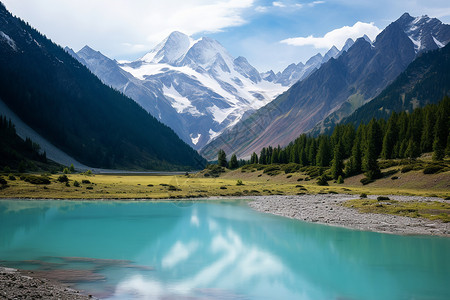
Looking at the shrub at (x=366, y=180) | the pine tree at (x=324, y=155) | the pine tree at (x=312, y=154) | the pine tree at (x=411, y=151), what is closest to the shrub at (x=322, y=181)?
the shrub at (x=366, y=180)

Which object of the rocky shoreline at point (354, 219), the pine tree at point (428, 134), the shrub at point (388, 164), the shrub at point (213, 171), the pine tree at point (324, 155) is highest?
the pine tree at point (428, 134)

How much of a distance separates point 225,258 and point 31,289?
15043 millimetres

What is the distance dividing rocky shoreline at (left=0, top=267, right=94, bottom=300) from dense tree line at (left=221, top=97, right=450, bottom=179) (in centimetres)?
8030

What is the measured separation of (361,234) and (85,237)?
27.0 metres

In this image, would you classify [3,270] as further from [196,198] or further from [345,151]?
[345,151]

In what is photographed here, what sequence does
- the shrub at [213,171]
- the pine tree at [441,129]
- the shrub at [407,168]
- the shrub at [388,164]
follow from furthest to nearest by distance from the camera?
the shrub at [213,171]
the pine tree at [441,129]
the shrub at [388,164]
the shrub at [407,168]

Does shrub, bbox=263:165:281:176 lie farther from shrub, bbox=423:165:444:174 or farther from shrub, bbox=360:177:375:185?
shrub, bbox=423:165:444:174

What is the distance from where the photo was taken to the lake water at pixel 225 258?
72.7ft

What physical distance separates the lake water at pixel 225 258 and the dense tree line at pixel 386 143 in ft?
184

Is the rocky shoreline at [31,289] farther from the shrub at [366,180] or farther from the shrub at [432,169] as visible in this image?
the shrub at [366,180]

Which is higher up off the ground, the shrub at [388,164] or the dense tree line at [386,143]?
the dense tree line at [386,143]

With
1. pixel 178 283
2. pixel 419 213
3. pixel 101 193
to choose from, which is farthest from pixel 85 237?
pixel 101 193

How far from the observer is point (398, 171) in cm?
8688

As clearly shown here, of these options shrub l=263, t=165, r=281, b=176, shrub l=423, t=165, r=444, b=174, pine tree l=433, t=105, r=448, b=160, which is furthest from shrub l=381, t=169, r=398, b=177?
shrub l=263, t=165, r=281, b=176
